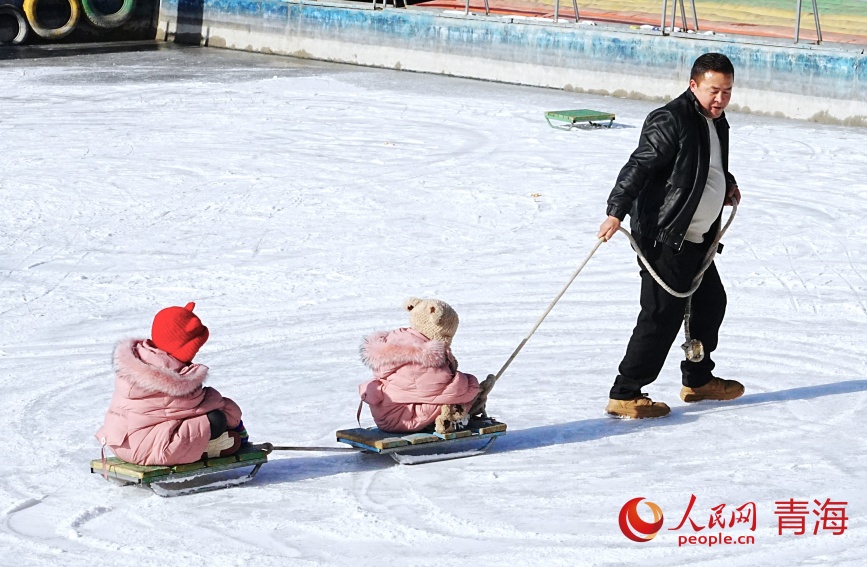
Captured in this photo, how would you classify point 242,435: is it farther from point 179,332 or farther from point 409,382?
point 409,382

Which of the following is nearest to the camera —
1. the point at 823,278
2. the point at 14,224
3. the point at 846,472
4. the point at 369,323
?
the point at 846,472

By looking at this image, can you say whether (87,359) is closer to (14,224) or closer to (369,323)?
(369,323)

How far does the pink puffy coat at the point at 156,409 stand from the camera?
503cm

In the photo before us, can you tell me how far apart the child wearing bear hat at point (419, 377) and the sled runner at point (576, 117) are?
8843 mm

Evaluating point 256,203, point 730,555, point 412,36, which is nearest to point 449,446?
point 730,555

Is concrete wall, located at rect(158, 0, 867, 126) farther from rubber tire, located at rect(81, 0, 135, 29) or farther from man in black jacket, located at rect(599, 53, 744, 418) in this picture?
man in black jacket, located at rect(599, 53, 744, 418)

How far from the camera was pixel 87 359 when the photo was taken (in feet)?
23.5

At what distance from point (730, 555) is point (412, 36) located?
14.8 metres

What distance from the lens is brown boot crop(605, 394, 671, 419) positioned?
626cm

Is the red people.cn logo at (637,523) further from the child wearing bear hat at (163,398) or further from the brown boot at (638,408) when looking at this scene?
the child wearing bear hat at (163,398)

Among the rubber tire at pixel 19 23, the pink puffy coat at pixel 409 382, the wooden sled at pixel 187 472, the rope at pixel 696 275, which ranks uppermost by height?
the rubber tire at pixel 19 23

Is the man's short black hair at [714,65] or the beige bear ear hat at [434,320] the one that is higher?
the man's short black hair at [714,65]

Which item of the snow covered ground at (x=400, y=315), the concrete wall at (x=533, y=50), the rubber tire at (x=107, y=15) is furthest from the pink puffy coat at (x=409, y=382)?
the rubber tire at (x=107, y=15)

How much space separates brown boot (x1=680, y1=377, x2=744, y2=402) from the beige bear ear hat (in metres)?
1.58
